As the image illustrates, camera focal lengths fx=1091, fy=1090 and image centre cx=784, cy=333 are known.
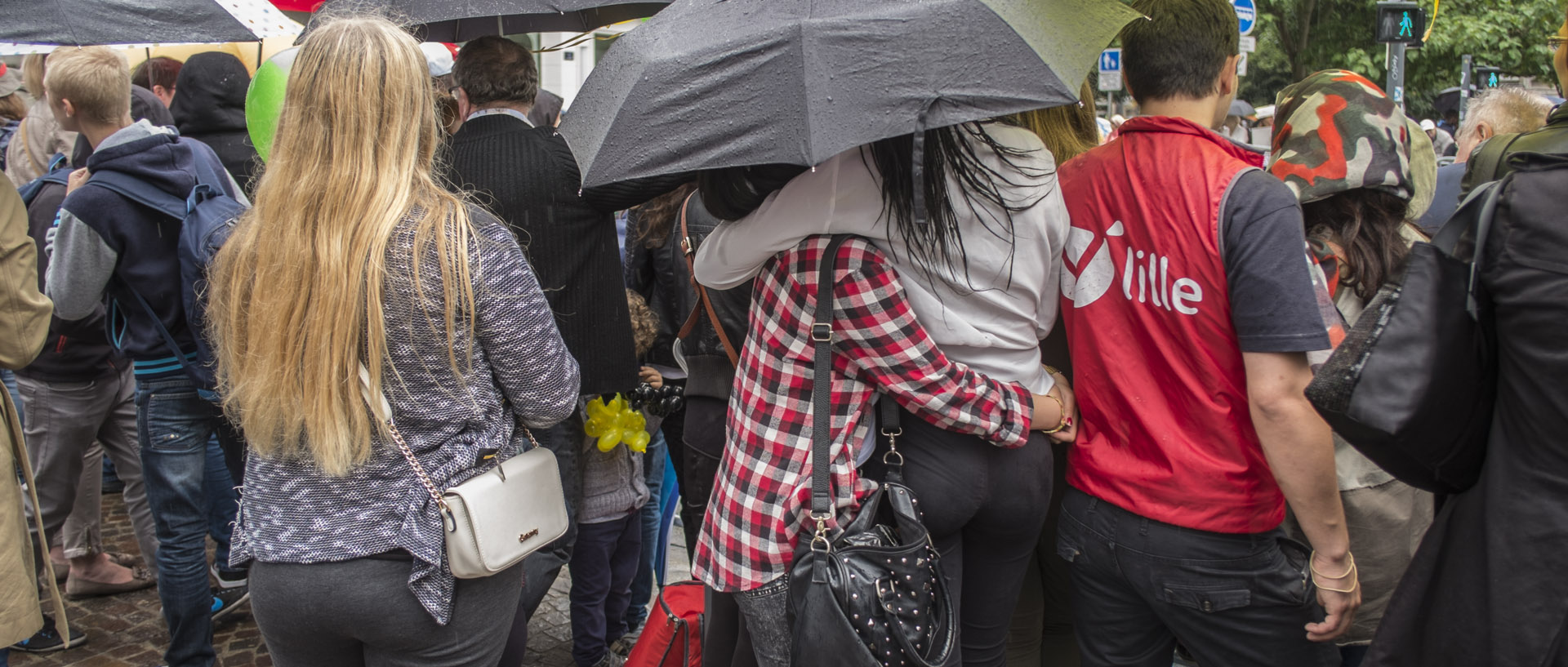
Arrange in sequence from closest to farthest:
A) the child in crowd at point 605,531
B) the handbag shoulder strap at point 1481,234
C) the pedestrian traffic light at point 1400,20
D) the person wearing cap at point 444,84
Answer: the handbag shoulder strap at point 1481,234
the person wearing cap at point 444,84
the child in crowd at point 605,531
the pedestrian traffic light at point 1400,20

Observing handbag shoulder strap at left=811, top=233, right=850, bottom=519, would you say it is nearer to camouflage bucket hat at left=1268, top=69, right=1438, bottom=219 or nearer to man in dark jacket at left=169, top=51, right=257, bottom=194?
camouflage bucket hat at left=1268, top=69, right=1438, bottom=219

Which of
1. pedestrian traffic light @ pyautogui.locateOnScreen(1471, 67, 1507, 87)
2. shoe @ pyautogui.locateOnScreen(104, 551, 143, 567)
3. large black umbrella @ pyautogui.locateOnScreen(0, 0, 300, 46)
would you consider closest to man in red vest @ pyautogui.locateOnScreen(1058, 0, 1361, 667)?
large black umbrella @ pyautogui.locateOnScreen(0, 0, 300, 46)

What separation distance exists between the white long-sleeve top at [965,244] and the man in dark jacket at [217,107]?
12.8 feet

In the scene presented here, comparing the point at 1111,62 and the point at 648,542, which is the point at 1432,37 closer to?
the point at 1111,62

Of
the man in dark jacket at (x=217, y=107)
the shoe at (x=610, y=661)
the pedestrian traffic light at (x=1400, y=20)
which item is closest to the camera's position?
the shoe at (x=610, y=661)

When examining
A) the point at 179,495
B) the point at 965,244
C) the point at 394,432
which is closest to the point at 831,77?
the point at 965,244

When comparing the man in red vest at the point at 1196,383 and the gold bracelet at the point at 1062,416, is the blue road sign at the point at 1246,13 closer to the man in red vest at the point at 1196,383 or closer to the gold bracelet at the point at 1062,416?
the man in red vest at the point at 1196,383

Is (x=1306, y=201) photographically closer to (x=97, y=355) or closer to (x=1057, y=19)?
(x=1057, y=19)

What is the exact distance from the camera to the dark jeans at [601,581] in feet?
12.5

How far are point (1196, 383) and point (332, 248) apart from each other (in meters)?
1.75

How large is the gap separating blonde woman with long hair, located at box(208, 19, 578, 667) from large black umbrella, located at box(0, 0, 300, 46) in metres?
0.80

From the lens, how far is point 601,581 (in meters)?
3.86

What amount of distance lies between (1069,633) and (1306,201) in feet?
4.43

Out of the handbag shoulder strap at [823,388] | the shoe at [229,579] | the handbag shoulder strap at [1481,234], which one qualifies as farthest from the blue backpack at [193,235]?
the handbag shoulder strap at [1481,234]
